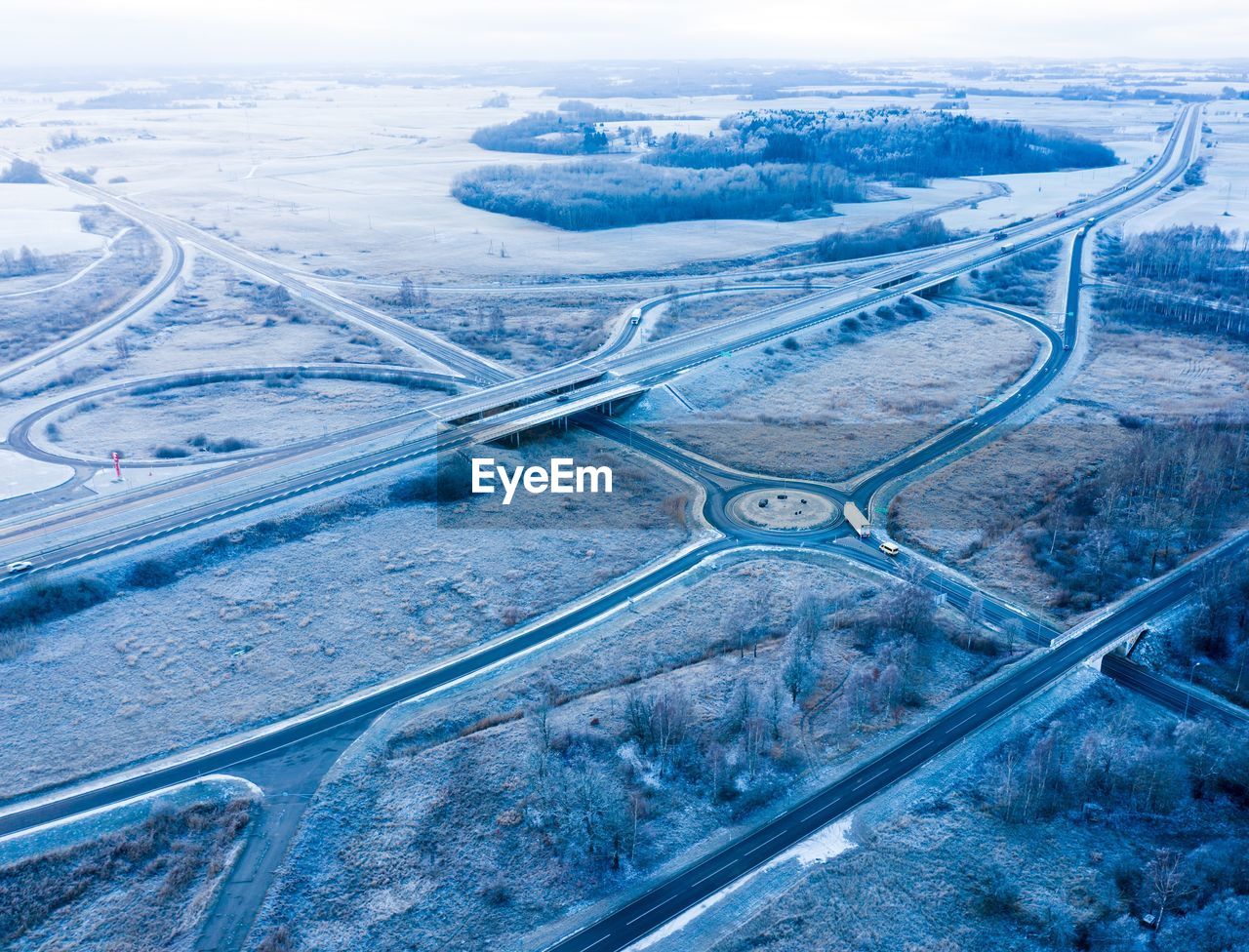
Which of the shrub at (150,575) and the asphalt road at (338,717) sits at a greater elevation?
the shrub at (150,575)

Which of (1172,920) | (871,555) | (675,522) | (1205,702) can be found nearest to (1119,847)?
(1172,920)

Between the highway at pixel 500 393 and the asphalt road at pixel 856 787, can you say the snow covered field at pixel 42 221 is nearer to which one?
the highway at pixel 500 393

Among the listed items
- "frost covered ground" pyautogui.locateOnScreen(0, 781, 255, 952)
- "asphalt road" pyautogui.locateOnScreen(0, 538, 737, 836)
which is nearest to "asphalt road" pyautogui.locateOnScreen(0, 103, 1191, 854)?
"asphalt road" pyautogui.locateOnScreen(0, 538, 737, 836)

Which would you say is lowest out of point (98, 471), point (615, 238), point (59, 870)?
point (59, 870)

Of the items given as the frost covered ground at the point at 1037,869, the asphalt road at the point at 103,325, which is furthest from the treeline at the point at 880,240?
the frost covered ground at the point at 1037,869

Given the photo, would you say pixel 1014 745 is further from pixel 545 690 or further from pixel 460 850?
pixel 460 850

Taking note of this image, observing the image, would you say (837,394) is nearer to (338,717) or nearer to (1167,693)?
(1167,693)
